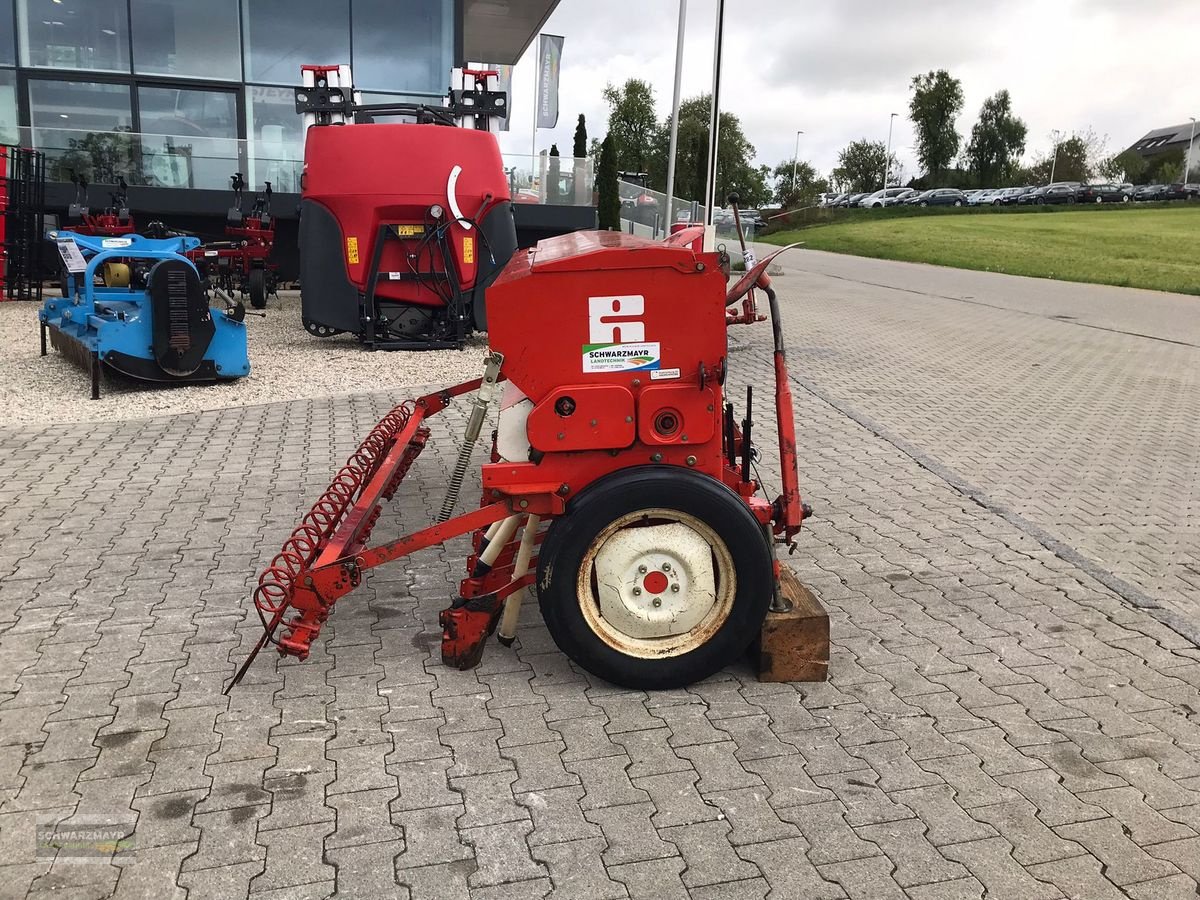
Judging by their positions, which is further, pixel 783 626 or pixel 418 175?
pixel 418 175

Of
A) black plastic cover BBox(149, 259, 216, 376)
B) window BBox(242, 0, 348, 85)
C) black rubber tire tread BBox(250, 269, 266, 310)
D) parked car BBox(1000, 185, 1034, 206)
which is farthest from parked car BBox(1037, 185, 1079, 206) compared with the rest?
black plastic cover BBox(149, 259, 216, 376)

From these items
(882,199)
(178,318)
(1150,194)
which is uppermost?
(1150,194)

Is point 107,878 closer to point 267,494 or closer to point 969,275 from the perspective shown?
point 267,494

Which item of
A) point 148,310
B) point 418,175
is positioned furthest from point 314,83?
point 148,310

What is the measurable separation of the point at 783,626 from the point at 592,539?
820 millimetres

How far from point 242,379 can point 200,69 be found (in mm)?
11016

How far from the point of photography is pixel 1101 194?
204ft

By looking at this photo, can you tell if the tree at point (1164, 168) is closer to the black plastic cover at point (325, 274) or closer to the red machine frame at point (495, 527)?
the black plastic cover at point (325, 274)

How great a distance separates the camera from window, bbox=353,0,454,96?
61.1 ft

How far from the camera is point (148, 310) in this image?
28.6 ft

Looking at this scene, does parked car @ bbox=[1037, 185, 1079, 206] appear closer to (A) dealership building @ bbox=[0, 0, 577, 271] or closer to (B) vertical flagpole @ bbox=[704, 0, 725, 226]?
(A) dealership building @ bbox=[0, 0, 577, 271]

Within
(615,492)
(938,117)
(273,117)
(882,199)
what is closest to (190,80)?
(273,117)

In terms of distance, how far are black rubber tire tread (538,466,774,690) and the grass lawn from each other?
2338cm

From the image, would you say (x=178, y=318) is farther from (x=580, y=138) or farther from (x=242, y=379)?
(x=580, y=138)
